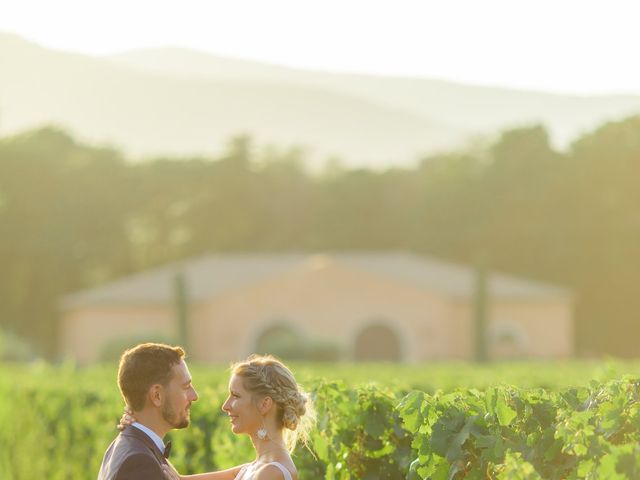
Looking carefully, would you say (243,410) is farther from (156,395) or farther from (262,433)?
(156,395)

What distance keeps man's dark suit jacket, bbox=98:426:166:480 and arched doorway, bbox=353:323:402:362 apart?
5170 centimetres

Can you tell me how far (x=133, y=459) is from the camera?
5.08 metres

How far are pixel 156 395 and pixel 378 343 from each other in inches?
2052

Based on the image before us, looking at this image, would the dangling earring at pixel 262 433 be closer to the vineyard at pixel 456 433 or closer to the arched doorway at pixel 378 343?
the vineyard at pixel 456 433

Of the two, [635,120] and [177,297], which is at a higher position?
[635,120]

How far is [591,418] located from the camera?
14.8ft

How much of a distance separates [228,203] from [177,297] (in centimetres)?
1745

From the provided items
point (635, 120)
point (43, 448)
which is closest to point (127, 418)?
point (43, 448)

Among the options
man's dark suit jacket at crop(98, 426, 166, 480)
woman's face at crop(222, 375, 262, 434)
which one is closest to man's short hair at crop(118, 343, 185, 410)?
man's dark suit jacket at crop(98, 426, 166, 480)

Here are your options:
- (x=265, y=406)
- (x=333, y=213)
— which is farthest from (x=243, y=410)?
(x=333, y=213)

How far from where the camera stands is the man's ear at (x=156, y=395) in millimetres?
5195

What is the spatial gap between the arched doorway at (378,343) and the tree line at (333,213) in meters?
9.91

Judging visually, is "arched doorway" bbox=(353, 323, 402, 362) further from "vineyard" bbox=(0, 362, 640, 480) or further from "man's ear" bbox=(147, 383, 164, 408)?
"man's ear" bbox=(147, 383, 164, 408)

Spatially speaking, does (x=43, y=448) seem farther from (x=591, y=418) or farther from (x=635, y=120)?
(x=635, y=120)
